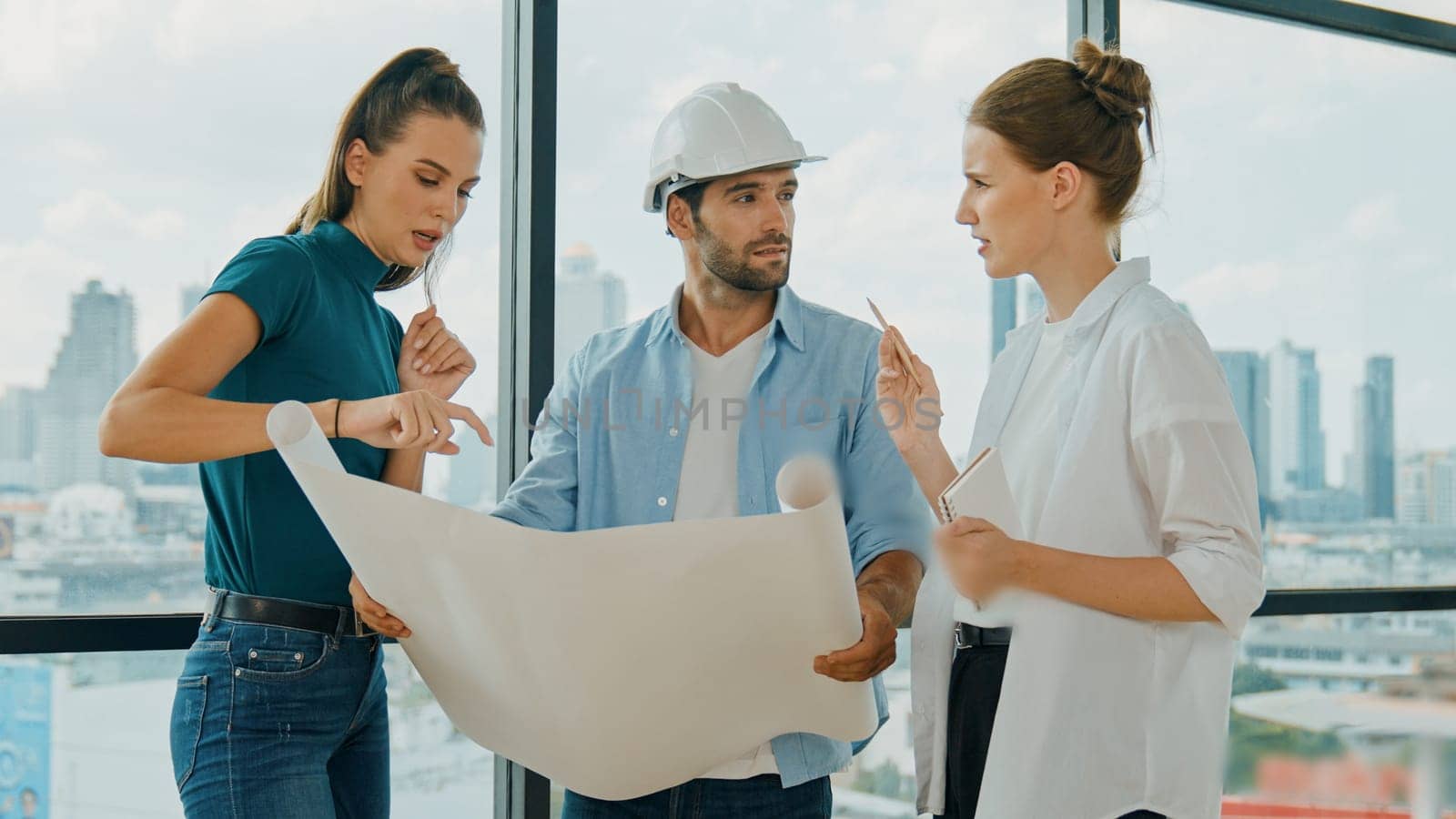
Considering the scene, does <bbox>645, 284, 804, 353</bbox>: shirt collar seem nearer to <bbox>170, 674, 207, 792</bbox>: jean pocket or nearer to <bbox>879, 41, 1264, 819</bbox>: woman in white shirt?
<bbox>879, 41, 1264, 819</bbox>: woman in white shirt

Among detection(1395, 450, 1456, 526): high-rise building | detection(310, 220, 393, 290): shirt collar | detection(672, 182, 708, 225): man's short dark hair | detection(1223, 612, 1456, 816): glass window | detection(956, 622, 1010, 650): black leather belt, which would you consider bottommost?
detection(1223, 612, 1456, 816): glass window

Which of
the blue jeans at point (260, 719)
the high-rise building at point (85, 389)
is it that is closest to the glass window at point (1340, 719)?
the blue jeans at point (260, 719)

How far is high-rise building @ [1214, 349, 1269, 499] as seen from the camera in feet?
8.58

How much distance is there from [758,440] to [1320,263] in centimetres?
185

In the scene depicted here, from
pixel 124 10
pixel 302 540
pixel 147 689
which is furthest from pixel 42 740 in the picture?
pixel 124 10

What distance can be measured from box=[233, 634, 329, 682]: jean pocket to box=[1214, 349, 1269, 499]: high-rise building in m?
2.10

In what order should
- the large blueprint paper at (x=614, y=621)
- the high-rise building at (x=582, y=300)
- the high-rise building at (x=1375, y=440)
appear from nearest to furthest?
the large blueprint paper at (x=614, y=621)
the high-rise building at (x=582, y=300)
the high-rise building at (x=1375, y=440)

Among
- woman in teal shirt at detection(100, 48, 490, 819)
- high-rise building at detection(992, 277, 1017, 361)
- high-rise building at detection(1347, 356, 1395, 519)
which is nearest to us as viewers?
woman in teal shirt at detection(100, 48, 490, 819)

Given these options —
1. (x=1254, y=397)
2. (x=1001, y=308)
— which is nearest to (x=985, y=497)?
(x=1001, y=308)

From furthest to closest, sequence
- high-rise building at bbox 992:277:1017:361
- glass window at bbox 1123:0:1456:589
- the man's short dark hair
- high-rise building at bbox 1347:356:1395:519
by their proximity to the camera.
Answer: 1. high-rise building at bbox 1347:356:1395:519
2. glass window at bbox 1123:0:1456:589
3. high-rise building at bbox 992:277:1017:361
4. the man's short dark hair

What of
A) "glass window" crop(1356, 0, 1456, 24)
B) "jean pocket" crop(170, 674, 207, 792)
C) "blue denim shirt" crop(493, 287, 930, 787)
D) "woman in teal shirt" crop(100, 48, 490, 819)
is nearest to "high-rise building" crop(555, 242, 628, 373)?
"blue denim shirt" crop(493, 287, 930, 787)

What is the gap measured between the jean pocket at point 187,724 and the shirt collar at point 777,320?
745mm

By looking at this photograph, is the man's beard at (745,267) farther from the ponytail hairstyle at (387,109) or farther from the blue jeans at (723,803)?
the blue jeans at (723,803)

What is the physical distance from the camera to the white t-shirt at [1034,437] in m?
1.30
